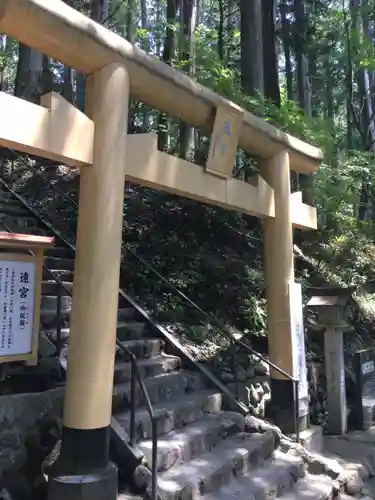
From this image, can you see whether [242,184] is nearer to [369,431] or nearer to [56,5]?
[56,5]

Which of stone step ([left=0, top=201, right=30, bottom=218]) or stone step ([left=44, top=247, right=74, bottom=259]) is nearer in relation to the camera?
stone step ([left=44, top=247, right=74, bottom=259])

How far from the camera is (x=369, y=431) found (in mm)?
7582

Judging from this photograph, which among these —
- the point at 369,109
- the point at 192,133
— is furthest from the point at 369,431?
the point at 369,109

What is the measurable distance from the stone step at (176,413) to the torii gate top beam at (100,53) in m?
3.05

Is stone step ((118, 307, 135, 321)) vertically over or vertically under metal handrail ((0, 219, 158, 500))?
over

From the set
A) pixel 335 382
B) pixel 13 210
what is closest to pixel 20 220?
pixel 13 210

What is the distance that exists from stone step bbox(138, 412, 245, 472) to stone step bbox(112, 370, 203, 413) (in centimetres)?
43

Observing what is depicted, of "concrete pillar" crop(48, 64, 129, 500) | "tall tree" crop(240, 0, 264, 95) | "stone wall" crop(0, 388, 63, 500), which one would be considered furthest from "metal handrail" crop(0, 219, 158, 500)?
"tall tree" crop(240, 0, 264, 95)

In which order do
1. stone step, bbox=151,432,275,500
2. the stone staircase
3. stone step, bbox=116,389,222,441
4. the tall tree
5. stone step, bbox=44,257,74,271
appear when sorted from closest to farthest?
stone step, bbox=151,432,275,500 < the stone staircase < stone step, bbox=116,389,222,441 < stone step, bbox=44,257,74,271 < the tall tree

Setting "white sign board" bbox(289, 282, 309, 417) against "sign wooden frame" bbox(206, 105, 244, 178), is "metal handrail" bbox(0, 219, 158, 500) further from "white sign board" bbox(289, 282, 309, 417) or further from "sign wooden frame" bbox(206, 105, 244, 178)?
"white sign board" bbox(289, 282, 309, 417)

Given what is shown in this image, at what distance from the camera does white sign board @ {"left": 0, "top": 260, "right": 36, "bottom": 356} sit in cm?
388

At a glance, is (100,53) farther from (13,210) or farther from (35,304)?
(13,210)

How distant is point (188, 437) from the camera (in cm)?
482

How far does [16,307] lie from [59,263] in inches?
115
